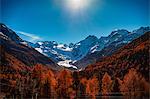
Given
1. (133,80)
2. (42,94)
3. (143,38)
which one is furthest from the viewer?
(143,38)

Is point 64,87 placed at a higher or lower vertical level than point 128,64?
lower

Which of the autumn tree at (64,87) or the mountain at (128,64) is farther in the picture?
the mountain at (128,64)

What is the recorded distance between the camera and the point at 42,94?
6925 cm

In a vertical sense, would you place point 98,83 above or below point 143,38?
below

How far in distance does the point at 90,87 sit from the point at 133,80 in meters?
18.8

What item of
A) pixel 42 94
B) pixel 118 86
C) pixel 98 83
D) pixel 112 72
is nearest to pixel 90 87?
pixel 98 83

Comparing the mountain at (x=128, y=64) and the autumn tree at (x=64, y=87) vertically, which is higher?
the mountain at (x=128, y=64)

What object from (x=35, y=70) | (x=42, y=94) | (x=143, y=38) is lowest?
(x=42, y=94)

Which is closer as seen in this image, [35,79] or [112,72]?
[35,79]

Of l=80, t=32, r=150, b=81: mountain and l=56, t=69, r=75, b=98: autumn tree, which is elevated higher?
l=80, t=32, r=150, b=81: mountain

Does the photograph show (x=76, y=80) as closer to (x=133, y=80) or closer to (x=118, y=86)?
(x=118, y=86)

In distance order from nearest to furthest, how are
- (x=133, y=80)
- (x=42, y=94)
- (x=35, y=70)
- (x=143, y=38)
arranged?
(x=42, y=94)
(x=133, y=80)
(x=35, y=70)
(x=143, y=38)

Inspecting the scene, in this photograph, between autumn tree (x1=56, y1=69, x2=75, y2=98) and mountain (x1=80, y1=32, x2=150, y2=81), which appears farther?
mountain (x1=80, y1=32, x2=150, y2=81)

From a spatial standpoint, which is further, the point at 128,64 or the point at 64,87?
the point at 128,64
